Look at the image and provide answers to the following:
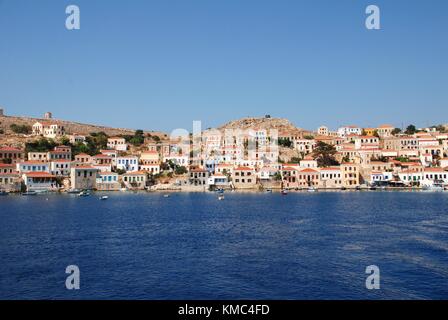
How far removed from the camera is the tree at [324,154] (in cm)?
6500

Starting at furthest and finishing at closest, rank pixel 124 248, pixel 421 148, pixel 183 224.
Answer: pixel 421 148, pixel 183 224, pixel 124 248

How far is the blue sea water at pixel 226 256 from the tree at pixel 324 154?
36622 mm

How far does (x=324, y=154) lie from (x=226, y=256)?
52.6m

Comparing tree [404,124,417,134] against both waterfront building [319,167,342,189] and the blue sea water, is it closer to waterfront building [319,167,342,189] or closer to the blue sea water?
waterfront building [319,167,342,189]

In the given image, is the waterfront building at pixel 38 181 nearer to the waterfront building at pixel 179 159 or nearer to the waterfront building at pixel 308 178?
the waterfront building at pixel 179 159

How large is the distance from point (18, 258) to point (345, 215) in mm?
19411

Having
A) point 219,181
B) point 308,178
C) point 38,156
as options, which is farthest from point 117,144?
point 308,178

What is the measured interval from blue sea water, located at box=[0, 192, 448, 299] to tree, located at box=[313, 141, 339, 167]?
3662 cm

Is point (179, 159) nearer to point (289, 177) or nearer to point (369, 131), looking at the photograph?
point (289, 177)

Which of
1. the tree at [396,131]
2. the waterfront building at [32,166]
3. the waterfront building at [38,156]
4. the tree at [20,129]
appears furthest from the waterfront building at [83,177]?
the tree at [396,131]

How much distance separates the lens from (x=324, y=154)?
6656cm
